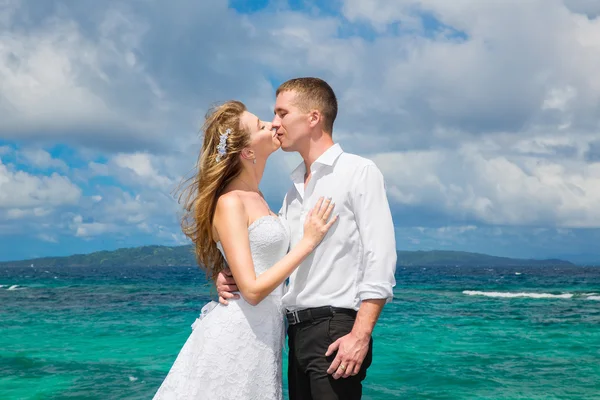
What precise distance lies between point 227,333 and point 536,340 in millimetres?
16212

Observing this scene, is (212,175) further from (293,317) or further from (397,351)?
(397,351)

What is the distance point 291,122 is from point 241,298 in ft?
3.80

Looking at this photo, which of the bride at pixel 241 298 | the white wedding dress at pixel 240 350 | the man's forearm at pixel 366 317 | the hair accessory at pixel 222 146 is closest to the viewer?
the man's forearm at pixel 366 317

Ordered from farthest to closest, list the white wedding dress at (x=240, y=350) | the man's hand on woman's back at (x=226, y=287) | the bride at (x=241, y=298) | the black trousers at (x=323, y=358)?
the man's hand on woman's back at (x=226, y=287) < the white wedding dress at (x=240, y=350) < the bride at (x=241, y=298) < the black trousers at (x=323, y=358)

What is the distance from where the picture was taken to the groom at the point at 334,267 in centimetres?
348

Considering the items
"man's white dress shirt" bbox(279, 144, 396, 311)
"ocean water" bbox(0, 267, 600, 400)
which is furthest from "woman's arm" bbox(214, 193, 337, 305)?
"ocean water" bbox(0, 267, 600, 400)

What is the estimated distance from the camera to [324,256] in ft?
12.1

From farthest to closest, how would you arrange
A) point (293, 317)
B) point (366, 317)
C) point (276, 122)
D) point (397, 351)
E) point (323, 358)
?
1. point (397, 351)
2. point (276, 122)
3. point (293, 317)
4. point (323, 358)
5. point (366, 317)

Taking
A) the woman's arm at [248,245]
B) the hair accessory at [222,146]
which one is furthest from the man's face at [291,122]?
the woman's arm at [248,245]

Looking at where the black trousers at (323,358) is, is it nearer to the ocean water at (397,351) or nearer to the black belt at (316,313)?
the black belt at (316,313)

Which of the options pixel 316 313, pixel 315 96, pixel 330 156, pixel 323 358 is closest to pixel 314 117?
pixel 315 96

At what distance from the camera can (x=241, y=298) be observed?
3.93 metres

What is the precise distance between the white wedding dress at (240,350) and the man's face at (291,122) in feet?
Answer: 1.83

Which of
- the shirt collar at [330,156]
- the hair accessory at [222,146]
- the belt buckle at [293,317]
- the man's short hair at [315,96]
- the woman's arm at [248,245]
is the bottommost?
the belt buckle at [293,317]
